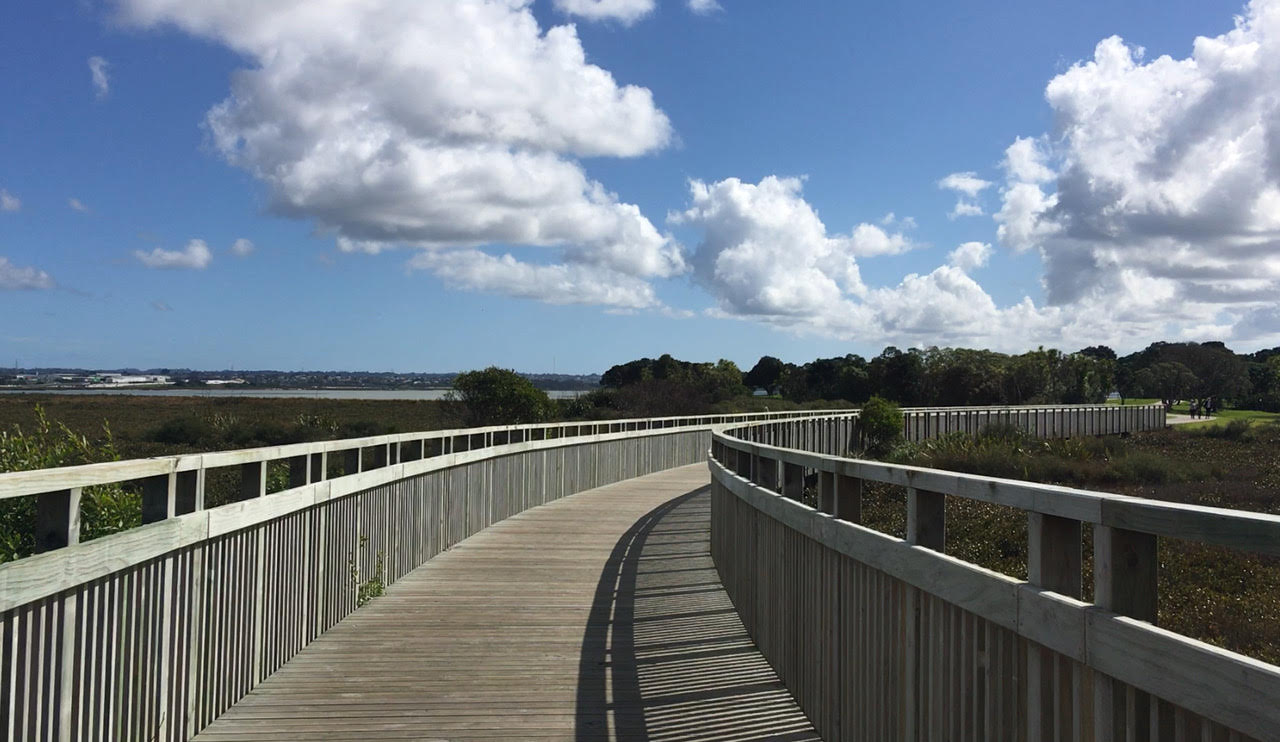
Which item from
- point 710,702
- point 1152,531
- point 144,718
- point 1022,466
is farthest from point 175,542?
point 1022,466

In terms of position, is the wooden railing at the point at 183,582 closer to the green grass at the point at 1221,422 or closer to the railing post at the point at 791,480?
the railing post at the point at 791,480

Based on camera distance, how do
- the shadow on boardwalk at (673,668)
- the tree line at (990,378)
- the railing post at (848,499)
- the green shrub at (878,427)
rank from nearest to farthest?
the railing post at (848,499), the shadow on boardwalk at (673,668), the green shrub at (878,427), the tree line at (990,378)

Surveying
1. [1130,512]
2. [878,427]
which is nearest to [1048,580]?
[1130,512]

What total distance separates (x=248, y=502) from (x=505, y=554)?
5.93 meters

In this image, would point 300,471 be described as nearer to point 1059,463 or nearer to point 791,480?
point 791,480

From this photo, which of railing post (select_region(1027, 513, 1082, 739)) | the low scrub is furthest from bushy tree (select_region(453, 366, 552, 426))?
railing post (select_region(1027, 513, 1082, 739))

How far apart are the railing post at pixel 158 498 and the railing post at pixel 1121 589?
13.2ft

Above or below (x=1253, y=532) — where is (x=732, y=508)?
below

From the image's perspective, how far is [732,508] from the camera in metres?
8.85

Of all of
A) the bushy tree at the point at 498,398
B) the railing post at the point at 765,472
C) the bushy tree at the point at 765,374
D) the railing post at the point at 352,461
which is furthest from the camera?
the bushy tree at the point at 765,374

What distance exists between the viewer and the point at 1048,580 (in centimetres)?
286

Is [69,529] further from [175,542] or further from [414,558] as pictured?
[414,558]

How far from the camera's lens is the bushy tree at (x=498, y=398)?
39031mm

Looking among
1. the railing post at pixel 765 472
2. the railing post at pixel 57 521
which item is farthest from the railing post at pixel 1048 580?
the railing post at pixel 765 472
